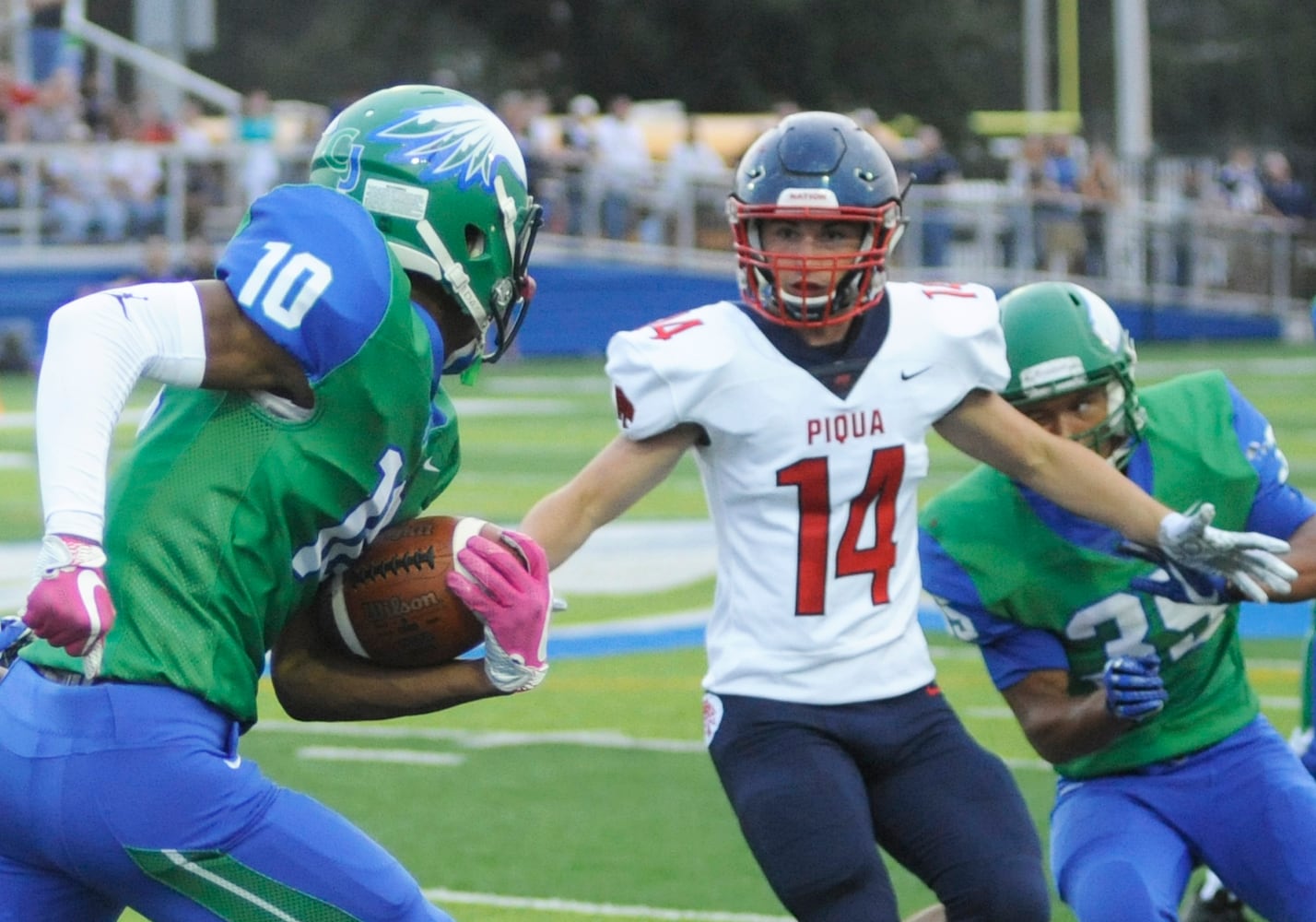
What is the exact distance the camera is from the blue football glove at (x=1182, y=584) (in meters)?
3.85

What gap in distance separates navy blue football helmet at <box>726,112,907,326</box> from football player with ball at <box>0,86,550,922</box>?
953 mm

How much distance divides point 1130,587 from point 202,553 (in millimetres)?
1879

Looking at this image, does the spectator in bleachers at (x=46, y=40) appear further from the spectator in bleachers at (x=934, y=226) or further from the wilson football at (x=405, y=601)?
the wilson football at (x=405, y=601)

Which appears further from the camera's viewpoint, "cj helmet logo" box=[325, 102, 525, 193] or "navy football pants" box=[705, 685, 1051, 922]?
"navy football pants" box=[705, 685, 1051, 922]

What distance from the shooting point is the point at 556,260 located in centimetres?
2292

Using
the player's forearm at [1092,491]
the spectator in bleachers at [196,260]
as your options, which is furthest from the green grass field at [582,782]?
the spectator in bleachers at [196,260]

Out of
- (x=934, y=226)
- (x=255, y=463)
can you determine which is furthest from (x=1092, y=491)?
(x=934, y=226)

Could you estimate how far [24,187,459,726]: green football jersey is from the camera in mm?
2775

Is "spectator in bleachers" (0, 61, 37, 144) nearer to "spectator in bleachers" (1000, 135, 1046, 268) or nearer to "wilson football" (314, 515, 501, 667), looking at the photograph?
"spectator in bleachers" (1000, 135, 1046, 268)

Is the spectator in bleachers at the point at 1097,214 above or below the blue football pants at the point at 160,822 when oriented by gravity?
above

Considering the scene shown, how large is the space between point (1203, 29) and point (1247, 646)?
44844 millimetres

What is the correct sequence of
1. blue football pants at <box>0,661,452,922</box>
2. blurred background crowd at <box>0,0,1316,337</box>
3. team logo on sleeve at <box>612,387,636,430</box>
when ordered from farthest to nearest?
blurred background crowd at <box>0,0,1316,337</box>
team logo on sleeve at <box>612,387,636,430</box>
blue football pants at <box>0,661,452,922</box>

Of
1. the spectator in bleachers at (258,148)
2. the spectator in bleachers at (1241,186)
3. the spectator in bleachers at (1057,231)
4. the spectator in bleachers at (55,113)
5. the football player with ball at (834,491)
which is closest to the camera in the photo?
the football player with ball at (834,491)

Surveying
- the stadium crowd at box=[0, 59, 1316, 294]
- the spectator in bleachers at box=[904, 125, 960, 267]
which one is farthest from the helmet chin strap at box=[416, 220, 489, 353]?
the spectator in bleachers at box=[904, 125, 960, 267]
